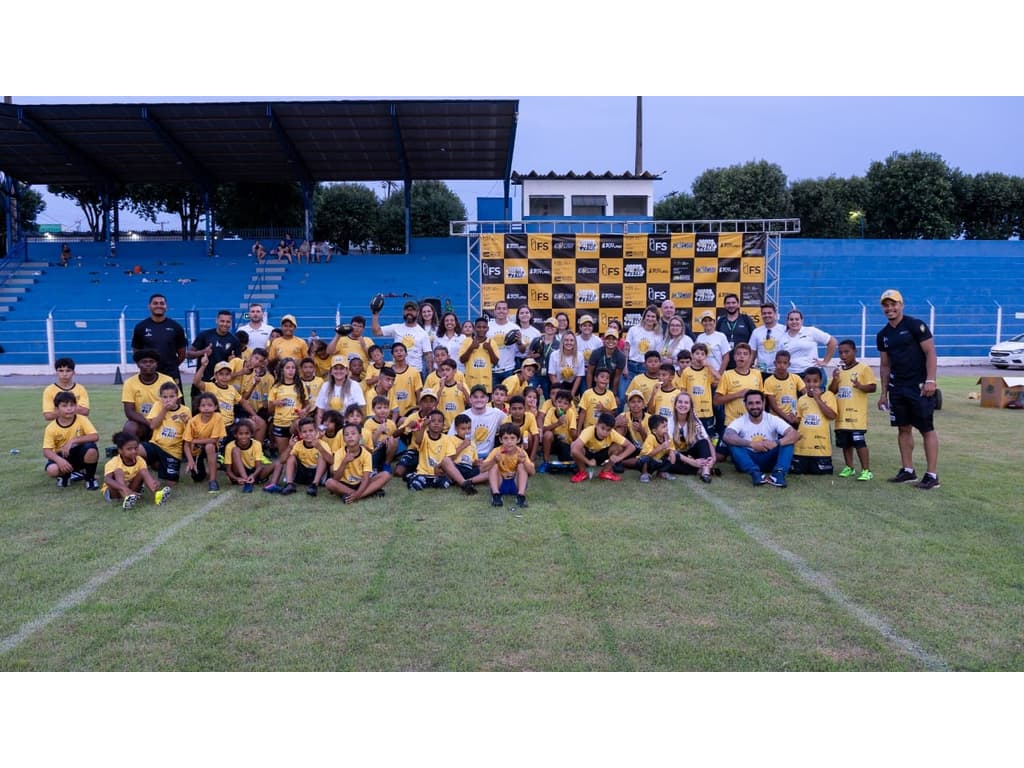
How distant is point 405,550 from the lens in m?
5.09

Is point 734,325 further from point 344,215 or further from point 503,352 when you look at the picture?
point 344,215

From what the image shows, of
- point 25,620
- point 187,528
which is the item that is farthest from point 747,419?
point 25,620

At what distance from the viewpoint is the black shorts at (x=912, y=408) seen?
6.88m

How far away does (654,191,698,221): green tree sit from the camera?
4316 cm

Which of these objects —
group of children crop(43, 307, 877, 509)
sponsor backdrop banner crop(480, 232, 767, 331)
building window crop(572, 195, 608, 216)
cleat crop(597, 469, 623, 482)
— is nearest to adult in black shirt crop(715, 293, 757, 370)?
group of children crop(43, 307, 877, 509)

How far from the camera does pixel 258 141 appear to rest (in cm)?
2614

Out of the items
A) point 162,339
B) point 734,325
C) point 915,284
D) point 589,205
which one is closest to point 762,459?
point 734,325

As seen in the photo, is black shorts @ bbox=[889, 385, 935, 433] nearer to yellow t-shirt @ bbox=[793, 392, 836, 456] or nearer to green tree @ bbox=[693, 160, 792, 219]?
yellow t-shirt @ bbox=[793, 392, 836, 456]

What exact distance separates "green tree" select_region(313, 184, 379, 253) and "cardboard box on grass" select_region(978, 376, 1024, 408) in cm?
3696

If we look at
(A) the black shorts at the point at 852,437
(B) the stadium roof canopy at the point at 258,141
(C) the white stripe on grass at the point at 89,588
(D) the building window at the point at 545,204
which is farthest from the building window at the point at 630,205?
(C) the white stripe on grass at the point at 89,588

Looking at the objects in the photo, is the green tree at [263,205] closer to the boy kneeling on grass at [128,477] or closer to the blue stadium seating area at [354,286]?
the blue stadium seating area at [354,286]

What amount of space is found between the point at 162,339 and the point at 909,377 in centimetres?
719

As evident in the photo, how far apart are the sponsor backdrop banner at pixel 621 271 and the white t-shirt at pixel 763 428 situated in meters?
6.83
